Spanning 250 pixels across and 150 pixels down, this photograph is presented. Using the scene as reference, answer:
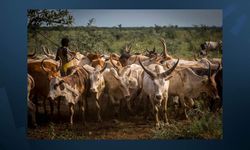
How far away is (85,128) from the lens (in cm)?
726

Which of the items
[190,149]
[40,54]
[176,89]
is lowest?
[190,149]

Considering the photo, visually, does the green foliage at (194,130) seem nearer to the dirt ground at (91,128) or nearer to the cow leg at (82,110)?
the dirt ground at (91,128)

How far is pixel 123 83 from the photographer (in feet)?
24.0

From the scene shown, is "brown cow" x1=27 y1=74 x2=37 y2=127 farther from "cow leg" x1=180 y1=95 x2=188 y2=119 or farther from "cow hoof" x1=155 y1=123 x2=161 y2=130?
"cow leg" x1=180 y1=95 x2=188 y2=119

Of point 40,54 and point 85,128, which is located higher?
point 40,54

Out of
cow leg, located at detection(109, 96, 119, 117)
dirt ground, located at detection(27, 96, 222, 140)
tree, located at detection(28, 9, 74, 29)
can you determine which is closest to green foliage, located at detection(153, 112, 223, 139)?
dirt ground, located at detection(27, 96, 222, 140)

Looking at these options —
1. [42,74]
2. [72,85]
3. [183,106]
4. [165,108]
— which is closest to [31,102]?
[42,74]

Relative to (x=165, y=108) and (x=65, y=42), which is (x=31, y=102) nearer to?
(x=65, y=42)

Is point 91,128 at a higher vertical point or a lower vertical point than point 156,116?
lower

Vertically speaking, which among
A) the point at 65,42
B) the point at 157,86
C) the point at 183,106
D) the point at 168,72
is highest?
the point at 65,42

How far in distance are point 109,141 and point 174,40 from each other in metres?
1.47

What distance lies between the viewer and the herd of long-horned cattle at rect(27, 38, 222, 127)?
286 inches
